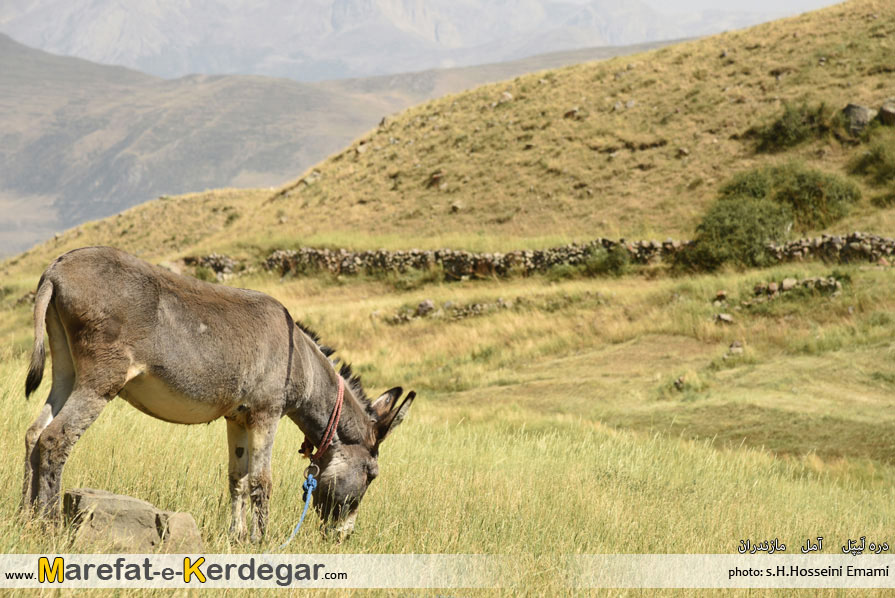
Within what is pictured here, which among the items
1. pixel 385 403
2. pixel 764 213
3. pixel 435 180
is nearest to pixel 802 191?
pixel 764 213

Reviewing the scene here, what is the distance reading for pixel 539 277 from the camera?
3100 centimetres

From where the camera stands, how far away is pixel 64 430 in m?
5.07

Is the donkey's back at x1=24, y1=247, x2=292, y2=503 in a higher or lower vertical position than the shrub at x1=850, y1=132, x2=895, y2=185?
higher

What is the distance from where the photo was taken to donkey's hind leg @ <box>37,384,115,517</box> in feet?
16.6

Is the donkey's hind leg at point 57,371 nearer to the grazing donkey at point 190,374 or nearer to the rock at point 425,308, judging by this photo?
the grazing donkey at point 190,374

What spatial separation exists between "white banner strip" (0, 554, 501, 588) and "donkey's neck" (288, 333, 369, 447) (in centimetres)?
100

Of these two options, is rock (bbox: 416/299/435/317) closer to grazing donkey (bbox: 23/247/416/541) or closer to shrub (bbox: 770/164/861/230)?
shrub (bbox: 770/164/861/230)

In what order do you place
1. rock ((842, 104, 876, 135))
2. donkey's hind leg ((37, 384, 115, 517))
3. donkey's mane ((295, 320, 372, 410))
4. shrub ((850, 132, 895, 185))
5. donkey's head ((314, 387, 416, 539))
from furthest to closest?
rock ((842, 104, 876, 135)) < shrub ((850, 132, 895, 185)) < donkey's mane ((295, 320, 372, 410)) < donkey's head ((314, 387, 416, 539)) < donkey's hind leg ((37, 384, 115, 517))

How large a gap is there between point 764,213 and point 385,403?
25.7 m

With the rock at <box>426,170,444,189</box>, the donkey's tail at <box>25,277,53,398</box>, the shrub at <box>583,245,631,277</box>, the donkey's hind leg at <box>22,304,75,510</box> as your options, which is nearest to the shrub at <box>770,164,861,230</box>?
the shrub at <box>583,245,631,277</box>

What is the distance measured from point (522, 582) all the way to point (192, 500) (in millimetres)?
3095

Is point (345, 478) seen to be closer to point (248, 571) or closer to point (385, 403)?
point (385, 403)

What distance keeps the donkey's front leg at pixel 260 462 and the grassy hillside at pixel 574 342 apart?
0.42 m

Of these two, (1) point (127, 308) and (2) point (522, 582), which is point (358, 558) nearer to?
(2) point (522, 582)
